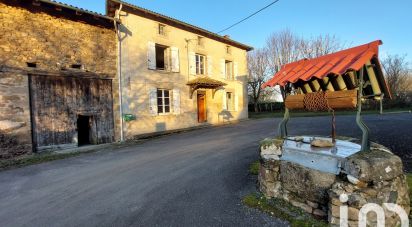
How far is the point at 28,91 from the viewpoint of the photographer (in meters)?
9.23

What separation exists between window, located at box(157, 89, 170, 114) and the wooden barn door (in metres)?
2.54

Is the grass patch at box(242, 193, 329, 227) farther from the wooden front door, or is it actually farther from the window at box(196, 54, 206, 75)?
the window at box(196, 54, 206, 75)

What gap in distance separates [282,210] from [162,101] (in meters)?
10.5

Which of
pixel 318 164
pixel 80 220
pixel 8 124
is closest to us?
pixel 318 164

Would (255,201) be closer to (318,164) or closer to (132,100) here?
(318,164)

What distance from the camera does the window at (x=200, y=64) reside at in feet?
51.4

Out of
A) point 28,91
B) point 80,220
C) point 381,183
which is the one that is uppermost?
point 28,91

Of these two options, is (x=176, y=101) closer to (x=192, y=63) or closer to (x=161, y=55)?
(x=192, y=63)

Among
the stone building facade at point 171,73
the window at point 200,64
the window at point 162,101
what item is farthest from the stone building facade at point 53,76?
the window at point 200,64

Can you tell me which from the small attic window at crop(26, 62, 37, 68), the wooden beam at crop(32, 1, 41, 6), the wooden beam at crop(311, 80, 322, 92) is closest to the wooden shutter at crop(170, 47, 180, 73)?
the wooden beam at crop(32, 1, 41, 6)

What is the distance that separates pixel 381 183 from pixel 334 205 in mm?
554

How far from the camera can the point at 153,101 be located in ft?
41.7

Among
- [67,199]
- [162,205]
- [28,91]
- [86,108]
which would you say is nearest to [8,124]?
[28,91]

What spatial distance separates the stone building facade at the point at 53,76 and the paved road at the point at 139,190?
263 cm
